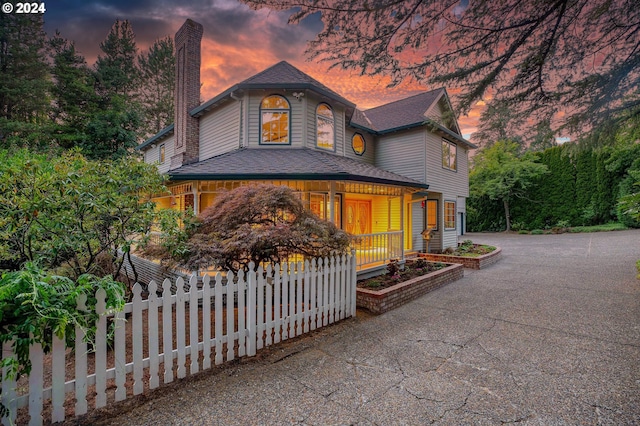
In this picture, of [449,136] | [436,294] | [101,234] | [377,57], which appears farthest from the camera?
[449,136]

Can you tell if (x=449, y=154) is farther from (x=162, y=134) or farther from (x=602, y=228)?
(x=602, y=228)

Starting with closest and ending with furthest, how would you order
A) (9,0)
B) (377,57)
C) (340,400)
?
(340,400)
(377,57)
(9,0)

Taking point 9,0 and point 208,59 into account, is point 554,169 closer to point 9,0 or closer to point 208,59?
point 208,59

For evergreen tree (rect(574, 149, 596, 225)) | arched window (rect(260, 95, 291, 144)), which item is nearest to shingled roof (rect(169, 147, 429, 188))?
arched window (rect(260, 95, 291, 144))

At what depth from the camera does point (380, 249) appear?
8688mm

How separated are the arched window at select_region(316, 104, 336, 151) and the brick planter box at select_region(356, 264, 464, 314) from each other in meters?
5.79

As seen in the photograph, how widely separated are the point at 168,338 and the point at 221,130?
9.35m

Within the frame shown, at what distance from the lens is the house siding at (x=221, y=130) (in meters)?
10.5

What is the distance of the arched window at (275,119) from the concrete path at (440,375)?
6968mm

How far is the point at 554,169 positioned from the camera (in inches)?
977

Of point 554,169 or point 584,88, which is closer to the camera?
point 584,88

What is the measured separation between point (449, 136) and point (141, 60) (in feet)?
104

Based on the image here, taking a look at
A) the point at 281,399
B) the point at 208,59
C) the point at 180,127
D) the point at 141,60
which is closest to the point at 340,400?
the point at 281,399

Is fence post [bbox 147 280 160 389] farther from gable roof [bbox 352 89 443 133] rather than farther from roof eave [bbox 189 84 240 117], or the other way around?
gable roof [bbox 352 89 443 133]
